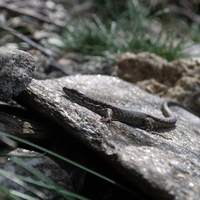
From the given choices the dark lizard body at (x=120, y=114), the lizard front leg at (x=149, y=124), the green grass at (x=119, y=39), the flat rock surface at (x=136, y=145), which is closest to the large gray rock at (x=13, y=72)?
the flat rock surface at (x=136, y=145)

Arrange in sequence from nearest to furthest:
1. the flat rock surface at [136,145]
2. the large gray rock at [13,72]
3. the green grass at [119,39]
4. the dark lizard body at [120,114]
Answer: the flat rock surface at [136,145] → the large gray rock at [13,72] → the dark lizard body at [120,114] → the green grass at [119,39]

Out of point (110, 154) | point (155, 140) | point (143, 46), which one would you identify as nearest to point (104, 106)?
point (155, 140)

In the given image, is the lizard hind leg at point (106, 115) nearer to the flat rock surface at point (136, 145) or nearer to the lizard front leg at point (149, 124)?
the flat rock surface at point (136, 145)

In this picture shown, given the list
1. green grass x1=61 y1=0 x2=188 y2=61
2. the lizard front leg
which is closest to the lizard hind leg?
the lizard front leg

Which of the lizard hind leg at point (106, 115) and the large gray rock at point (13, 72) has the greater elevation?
the large gray rock at point (13, 72)

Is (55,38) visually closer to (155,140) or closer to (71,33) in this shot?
(71,33)

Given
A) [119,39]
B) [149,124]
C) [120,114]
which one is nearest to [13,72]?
[120,114]

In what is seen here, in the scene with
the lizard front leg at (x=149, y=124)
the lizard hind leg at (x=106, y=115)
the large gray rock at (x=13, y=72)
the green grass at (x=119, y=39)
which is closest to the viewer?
the large gray rock at (x=13, y=72)
